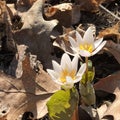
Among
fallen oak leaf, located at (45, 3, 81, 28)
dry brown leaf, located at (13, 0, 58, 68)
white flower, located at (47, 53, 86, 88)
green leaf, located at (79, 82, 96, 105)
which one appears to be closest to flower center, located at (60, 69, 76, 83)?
white flower, located at (47, 53, 86, 88)

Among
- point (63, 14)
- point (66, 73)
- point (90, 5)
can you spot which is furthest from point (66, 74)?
point (90, 5)

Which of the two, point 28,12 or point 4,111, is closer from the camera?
point 4,111

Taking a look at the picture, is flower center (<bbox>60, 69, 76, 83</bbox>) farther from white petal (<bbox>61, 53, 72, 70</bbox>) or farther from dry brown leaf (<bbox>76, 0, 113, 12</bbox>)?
dry brown leaf (<bbox>76, 0, 113, 12</bbox>)

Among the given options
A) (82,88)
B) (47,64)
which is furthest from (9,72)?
(82,88)

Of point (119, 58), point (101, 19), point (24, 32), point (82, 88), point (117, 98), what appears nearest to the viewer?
point (82, 88)

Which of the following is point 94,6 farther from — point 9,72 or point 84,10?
point 9,72

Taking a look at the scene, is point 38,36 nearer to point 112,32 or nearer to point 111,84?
point 112,32
